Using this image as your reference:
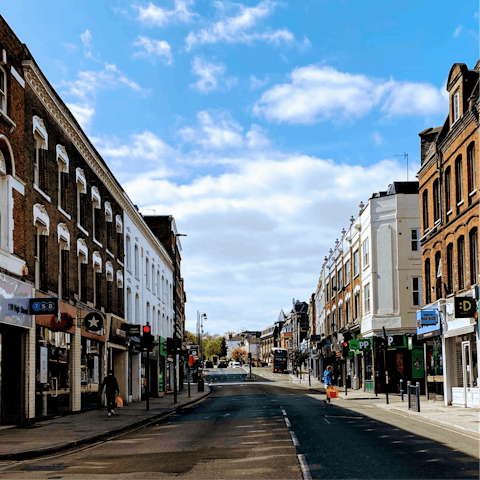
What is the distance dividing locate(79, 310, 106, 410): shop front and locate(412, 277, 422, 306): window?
22.3 meters

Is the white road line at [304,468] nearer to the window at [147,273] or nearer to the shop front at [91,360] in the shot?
the shop front at [91,360]

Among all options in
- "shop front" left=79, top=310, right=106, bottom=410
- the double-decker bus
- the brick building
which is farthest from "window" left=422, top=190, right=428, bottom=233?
the double-decker bus

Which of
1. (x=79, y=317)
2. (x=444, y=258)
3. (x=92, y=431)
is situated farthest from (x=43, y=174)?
(x=444, y=258)

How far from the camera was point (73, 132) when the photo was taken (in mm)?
28078

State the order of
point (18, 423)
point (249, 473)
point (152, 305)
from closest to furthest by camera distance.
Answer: point (249, 473) → point (18, 423) → point (152, 305)

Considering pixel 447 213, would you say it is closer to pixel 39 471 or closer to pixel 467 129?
pixel 467 129

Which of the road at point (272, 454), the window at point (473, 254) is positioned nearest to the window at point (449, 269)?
the window at point (473, 254)

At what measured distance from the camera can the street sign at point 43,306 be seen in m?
21.1

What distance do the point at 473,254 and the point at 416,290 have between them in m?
19.2

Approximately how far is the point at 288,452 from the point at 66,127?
57.3ft

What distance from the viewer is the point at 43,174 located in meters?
24.1

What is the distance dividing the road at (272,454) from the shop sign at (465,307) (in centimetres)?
581

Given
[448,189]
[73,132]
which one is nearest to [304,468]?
[73,132]

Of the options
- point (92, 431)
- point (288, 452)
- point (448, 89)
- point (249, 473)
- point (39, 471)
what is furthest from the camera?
point (448, 89)
